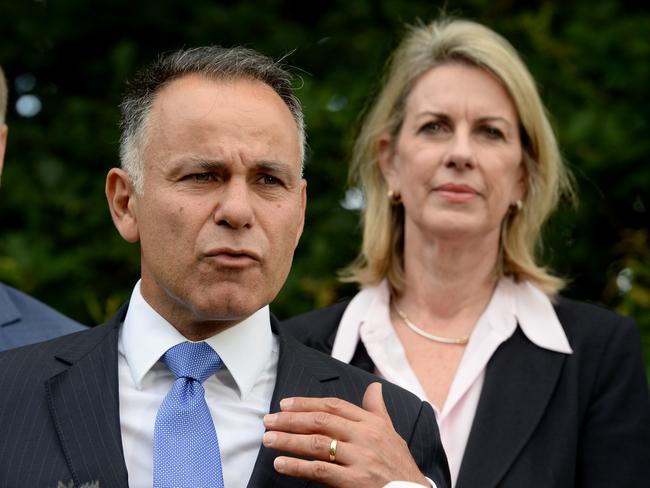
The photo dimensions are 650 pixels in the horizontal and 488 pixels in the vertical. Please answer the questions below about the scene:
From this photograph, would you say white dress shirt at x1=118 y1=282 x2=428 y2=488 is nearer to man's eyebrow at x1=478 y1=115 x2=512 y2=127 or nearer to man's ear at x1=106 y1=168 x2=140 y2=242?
man's ear at x1=106 y1=168 x2=140 y2=242

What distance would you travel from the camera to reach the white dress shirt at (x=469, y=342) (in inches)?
150

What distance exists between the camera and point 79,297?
18.2ft

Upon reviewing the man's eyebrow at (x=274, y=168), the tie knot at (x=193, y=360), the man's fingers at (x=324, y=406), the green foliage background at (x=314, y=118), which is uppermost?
the green foliage background at (x=314, y=118)

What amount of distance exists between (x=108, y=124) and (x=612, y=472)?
3320mm

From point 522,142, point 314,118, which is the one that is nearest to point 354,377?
point 522,142

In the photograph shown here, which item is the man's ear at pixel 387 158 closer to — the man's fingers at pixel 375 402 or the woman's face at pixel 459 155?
the woman's face at pixel 459 155

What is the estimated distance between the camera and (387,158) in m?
4.51

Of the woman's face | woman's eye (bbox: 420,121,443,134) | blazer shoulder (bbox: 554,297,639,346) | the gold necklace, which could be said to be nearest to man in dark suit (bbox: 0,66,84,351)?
the gold necklace

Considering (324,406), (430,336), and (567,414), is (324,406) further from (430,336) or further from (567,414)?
(430,336)

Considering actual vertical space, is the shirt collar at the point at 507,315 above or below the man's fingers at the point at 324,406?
above

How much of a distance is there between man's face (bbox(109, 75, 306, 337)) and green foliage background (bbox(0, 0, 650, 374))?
248cm

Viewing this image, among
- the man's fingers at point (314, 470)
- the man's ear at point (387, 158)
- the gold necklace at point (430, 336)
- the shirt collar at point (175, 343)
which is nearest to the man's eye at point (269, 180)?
the shirt collar at point (175, 343)

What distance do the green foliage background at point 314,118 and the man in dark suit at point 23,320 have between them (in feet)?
5.01

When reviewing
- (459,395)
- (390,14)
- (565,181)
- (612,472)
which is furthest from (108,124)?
(612,472)
